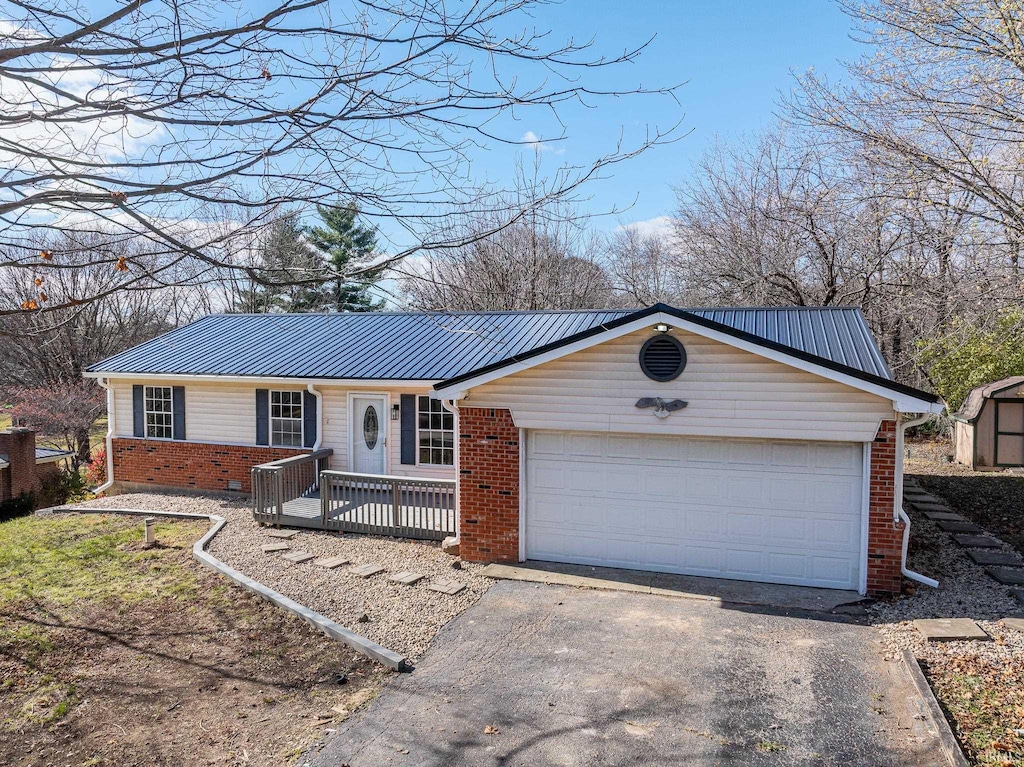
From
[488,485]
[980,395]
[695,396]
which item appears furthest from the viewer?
[980,395]

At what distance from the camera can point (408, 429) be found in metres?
13.8

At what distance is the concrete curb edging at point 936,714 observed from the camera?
4.82m

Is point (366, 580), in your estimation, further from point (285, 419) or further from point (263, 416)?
point (263, 416)

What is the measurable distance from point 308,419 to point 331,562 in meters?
5.43

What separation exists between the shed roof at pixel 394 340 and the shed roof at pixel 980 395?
7241mm

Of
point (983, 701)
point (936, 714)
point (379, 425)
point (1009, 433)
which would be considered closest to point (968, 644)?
point (983, 701)

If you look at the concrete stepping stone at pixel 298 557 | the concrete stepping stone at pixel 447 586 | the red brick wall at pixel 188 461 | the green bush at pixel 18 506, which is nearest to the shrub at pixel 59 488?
the green bush at pixel 18 506

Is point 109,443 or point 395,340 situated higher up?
point 395,340

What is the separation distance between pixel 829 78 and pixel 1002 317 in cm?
605

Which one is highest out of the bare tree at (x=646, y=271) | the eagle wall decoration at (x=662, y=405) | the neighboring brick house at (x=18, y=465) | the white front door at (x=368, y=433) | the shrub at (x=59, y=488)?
the bare tree at (x=646, y=271)

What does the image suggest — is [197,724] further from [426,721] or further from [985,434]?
[985,434]

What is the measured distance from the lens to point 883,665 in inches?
254

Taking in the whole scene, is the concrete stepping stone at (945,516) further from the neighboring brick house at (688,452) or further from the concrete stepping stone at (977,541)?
the neighboring brick house at (688,452)

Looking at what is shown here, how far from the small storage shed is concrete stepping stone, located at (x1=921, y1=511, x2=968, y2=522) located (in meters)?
6.44
